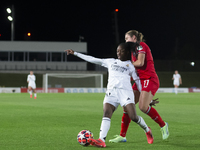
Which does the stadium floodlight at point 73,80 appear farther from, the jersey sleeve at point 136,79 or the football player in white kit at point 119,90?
the football player in white kit at point 119,90

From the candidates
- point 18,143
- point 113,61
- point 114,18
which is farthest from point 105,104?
point 114,18

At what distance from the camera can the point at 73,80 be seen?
49.9m

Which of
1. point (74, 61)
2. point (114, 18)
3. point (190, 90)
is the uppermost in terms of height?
point (114, 18)

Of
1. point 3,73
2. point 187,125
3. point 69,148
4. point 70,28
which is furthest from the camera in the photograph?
point 70,28

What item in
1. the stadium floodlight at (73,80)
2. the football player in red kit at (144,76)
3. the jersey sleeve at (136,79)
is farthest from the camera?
the stadium floodlight at (73,80)

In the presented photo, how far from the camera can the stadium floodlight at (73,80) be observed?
4756cm

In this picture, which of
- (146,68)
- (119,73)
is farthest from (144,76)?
(119,73)

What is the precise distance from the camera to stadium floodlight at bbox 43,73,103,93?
47562 millimetres

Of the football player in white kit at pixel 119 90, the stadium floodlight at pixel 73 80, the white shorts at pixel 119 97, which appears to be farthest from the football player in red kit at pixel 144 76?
the stadium floodlight at pixel 73 80

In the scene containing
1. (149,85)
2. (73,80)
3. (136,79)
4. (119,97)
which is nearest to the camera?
(119,97)

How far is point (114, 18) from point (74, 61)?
1037cm

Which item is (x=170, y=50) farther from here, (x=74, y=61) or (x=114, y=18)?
(x=74, y=61)

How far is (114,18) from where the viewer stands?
200 ft

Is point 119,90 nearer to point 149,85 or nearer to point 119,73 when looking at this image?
point 119,73
